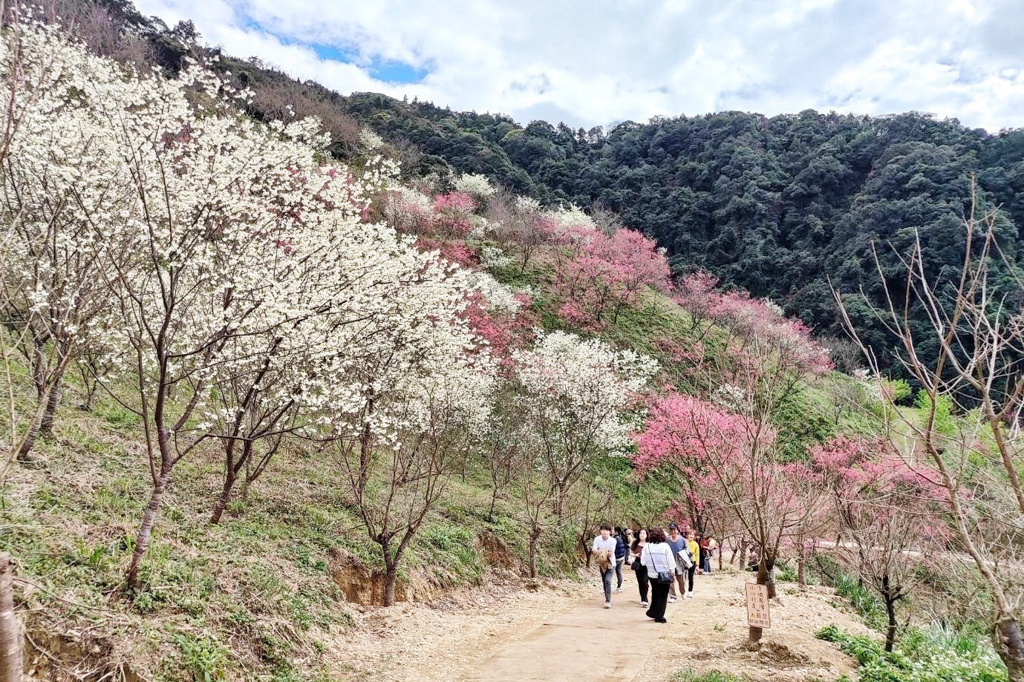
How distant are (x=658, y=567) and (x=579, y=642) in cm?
210

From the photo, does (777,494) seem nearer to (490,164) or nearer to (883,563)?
(883,563)

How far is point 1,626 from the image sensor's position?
6.90ft

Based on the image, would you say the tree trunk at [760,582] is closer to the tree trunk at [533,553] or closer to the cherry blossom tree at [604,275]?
the tree trunk at [533,553]

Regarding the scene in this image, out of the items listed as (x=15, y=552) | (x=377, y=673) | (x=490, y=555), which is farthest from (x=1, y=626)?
(x=490, y=555)

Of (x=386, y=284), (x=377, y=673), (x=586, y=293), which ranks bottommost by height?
(x=377, y=673)

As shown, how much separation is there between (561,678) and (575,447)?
39.1 feet

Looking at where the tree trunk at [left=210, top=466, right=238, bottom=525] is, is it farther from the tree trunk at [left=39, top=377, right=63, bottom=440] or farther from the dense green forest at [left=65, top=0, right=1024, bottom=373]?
the dense green forest at [left=65, top=0, right=1024, bottom=373]

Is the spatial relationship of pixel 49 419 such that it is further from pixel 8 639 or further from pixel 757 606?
pixel 757 606

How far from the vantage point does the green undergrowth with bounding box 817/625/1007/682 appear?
673cm

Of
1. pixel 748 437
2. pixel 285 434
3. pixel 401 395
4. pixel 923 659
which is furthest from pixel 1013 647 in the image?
pixel 285 434

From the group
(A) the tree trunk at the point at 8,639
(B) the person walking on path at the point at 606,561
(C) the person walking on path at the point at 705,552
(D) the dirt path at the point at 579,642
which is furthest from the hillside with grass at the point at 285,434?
(B) the person walking on path at the point at 606,561

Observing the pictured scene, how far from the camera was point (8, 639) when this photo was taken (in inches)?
83.0

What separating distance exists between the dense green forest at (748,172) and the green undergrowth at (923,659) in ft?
117

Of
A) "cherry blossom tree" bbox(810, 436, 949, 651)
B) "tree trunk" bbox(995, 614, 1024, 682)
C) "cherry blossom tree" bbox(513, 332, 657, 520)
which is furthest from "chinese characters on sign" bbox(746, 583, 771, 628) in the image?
"cherry blossom tree" bbox(513, 332, 657, 520)
